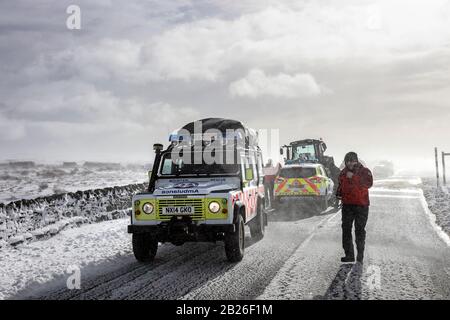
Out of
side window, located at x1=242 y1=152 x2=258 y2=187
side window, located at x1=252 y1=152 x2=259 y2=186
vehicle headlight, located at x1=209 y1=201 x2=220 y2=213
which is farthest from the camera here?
side window, located at x1=252 y1=152 x2=259 y2=186

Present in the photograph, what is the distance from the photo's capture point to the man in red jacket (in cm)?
767

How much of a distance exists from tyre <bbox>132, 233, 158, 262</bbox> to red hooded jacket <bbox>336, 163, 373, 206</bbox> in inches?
141

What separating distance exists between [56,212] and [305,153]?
40.1ft

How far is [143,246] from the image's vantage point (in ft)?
26.8

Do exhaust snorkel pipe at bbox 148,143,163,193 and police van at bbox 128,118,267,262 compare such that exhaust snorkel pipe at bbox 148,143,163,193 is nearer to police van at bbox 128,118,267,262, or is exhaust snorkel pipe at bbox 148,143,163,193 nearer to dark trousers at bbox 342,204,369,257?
police van at bbox 128,118,267,262

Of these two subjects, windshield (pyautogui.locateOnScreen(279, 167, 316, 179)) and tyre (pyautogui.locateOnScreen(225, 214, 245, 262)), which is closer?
tyre (pyautogui.locateOnScreen(225, 214, 245, 262))

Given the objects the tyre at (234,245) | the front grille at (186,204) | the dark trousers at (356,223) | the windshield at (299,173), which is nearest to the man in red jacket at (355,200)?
the dark trousers at (356,223)

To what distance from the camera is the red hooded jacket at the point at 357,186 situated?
7668 millimetres

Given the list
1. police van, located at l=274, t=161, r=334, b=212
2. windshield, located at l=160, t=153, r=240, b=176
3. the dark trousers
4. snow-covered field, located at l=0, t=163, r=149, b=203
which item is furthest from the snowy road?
snow-covered field, located at l=0, t=163, r=149, b=203

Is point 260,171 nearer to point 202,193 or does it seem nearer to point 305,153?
point 202,193

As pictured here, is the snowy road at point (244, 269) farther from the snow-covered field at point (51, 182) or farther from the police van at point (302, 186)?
the snow-covered field at point (51, 182)
